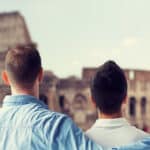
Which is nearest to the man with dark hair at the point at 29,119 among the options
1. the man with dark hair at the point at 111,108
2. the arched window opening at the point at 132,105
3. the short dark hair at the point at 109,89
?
the man with dark hair at the point at 111,108

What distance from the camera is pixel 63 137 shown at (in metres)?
1.83

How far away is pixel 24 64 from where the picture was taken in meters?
2.01

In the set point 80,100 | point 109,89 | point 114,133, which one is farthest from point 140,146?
point 80,100

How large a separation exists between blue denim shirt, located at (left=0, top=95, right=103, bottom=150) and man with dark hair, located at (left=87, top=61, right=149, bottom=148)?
16cm

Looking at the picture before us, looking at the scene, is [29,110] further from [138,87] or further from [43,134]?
[138,87]

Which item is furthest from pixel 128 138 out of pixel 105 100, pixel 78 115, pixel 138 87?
pixel 138 87

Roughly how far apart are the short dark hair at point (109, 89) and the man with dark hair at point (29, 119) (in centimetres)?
22

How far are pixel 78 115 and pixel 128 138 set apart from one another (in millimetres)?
18225

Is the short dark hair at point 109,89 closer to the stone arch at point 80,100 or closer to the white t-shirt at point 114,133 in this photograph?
the white t-shirt at point 114,133

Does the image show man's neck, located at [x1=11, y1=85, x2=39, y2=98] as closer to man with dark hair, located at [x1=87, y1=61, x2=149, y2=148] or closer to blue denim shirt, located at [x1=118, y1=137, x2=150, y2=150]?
man with dark hair, located at [x1=87, y1=61, x2=149, y2=148]

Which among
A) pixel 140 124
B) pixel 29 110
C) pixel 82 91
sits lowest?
pixel 140 124

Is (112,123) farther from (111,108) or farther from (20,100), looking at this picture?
(20,100)

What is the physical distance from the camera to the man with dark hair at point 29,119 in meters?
1.84

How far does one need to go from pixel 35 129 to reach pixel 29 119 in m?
0.05
